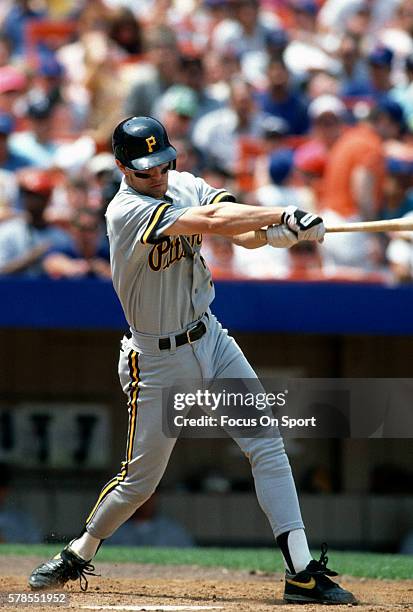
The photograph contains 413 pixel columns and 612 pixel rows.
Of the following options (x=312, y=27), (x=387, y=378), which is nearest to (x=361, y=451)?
(x=387, y=378)

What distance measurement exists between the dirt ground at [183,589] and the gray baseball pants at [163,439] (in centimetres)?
32

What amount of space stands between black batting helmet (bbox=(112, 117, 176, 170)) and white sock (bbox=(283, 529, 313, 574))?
1456 mm

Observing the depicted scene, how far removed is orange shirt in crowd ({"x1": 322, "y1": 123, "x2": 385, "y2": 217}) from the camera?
8.30 meters

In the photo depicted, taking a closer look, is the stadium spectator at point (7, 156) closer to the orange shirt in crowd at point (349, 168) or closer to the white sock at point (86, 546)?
the orange shirt in crowd at point (349, 168)

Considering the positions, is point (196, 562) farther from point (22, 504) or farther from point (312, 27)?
point (312, 27)

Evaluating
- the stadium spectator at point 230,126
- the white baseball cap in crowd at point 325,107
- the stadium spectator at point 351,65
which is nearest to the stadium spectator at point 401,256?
the white baseball cap in crowd at point 325,107

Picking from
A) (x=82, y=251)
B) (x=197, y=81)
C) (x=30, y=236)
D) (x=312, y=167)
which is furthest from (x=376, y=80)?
(x=30, y=236)

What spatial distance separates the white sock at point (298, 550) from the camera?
4203mm

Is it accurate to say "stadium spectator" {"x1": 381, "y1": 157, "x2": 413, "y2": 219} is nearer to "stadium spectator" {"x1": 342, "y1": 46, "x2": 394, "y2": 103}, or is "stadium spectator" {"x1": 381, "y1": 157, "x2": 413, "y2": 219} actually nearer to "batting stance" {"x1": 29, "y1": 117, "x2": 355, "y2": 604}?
"stadium spectator" {"x1": 342, "y1": 46, "x2": 394, "y2": 103}

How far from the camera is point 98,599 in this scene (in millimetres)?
4418

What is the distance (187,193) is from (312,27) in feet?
22.5

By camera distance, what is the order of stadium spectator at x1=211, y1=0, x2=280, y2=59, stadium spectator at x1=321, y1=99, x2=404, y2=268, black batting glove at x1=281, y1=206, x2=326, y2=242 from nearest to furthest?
black batting glove at x1=281, y1=206, x2=326, y2=242 → stadium spectator at x1=321, y1=99, x2=404, y2=268 → stadium spectator at x1=211, y1=0, x2=280, y2=59

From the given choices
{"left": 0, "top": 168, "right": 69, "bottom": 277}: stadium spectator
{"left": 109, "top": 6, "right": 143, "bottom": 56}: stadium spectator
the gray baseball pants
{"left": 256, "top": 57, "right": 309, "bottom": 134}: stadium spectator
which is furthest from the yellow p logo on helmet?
{"left": 109, "top": 6, "right": 143, "bottom": 56}: stadium spectator

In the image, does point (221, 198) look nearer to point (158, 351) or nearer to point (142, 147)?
point (142, 147)
